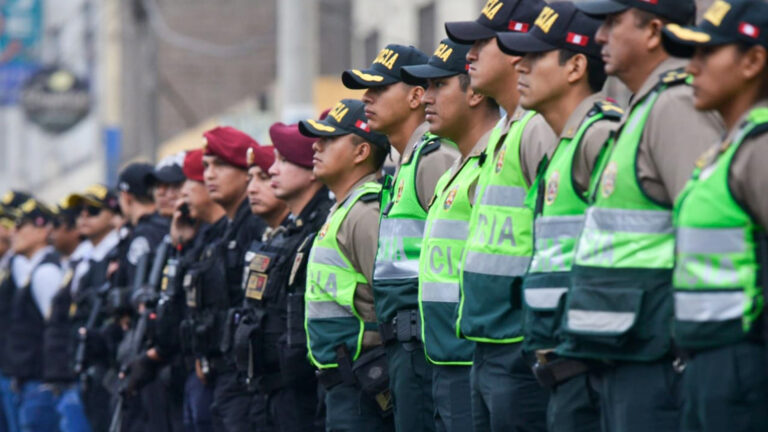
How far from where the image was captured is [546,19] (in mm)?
6410

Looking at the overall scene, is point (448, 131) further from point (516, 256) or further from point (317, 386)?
point (317, 386)

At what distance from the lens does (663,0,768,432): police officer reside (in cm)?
484

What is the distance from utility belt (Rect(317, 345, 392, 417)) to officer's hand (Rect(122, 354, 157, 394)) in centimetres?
366

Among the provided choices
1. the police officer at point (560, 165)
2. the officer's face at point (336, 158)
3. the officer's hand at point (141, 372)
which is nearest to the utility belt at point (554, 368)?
the police officer at point (560, 165)

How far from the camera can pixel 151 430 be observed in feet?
39.1

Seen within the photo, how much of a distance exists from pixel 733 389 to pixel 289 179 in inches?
193

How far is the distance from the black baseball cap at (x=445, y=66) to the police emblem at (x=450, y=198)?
25.9 inches

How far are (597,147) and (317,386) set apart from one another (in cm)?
377

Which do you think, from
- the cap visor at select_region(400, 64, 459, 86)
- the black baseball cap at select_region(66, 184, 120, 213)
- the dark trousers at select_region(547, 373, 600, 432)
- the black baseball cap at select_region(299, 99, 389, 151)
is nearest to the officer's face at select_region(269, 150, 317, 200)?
the black baseball cap at select_region(299, 99, 389, 151)

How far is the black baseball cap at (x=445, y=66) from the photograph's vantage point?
752 cm

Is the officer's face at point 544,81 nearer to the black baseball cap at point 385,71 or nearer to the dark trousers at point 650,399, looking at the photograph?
the dark trousers at point 650,399

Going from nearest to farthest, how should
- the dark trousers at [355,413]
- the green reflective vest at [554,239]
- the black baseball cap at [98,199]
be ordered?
the green reflective vest at [554,239], the dark trousers at [355,413], the black baseball cap at [98,199]

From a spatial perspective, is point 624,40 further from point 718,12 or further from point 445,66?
point 445,66

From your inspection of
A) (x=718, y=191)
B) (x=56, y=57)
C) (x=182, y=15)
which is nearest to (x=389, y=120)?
(x=718, y=191)
